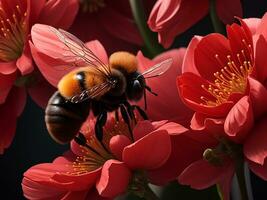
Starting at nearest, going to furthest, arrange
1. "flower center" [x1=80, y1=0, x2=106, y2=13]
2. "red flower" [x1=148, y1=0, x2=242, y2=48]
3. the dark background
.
→ "red flower" [x1=148, y1=0, x2=242, y2=48] < "flower center" [x1=80, y1=0, x2=106, y2=13] < the dark background

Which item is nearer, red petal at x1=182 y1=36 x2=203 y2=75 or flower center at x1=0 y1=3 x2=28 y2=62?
red petal at x1=182 y1=36 x2=203 y2=75

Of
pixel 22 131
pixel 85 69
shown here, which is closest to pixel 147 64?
pixel 85 69

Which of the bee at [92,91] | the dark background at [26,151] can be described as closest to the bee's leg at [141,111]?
the bee at [92,91]

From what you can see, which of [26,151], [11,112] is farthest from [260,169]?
[26,151]

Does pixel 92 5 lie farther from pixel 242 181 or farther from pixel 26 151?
pixel 26 151

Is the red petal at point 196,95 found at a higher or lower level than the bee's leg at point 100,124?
higher

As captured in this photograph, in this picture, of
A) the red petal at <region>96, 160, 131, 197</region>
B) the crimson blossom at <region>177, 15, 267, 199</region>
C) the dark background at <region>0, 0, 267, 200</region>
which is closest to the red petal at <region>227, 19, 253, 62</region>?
the crimson blossom at <region>177, 15, 267, 199</region>

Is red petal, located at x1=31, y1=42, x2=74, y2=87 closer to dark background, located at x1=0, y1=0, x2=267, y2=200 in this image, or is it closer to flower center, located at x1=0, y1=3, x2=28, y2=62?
flower center, located at x1=0, y1=3, x2=28, y2=62

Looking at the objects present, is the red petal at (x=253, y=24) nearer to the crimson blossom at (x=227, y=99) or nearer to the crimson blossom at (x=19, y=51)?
the crimson blossom at (x=227, y=99)
